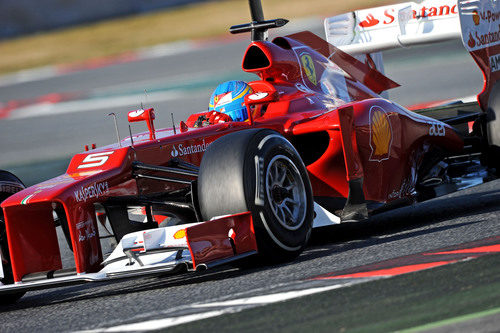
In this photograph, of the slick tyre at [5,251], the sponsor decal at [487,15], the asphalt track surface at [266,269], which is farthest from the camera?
the sponsor decal at [487,15]

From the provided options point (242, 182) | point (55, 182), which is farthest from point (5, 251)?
point (242, 182)

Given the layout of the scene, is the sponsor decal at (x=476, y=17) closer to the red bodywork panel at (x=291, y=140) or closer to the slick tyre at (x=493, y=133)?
the slick tyre at (x=493, y=133)

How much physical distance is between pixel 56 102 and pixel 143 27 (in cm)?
827

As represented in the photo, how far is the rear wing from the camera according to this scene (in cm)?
743

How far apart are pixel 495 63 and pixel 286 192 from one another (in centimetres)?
307

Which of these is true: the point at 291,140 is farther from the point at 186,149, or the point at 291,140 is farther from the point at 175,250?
the point at 175,250

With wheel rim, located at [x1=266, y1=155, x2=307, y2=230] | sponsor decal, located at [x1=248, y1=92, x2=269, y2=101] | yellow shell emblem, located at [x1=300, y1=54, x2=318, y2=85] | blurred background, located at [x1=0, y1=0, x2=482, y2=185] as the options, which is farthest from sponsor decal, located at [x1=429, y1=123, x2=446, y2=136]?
blurred background, located at [x1=0, y1=0, x2=482, y2=185]

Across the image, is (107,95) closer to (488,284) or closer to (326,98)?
(326,98)

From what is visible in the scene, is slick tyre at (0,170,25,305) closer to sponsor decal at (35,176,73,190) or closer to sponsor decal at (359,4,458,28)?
sponsor decal at (35,176,73,190)

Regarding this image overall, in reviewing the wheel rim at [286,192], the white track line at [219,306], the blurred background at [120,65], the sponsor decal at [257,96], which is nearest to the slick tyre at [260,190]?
the wheel rim at [286,192]

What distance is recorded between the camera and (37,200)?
203 inches

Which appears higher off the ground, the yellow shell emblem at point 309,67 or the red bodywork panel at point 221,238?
the yellow shell emblem at point 309,67

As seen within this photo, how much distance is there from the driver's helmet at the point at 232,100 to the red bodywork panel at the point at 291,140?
13 centimetres

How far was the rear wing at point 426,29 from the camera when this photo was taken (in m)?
7.43
